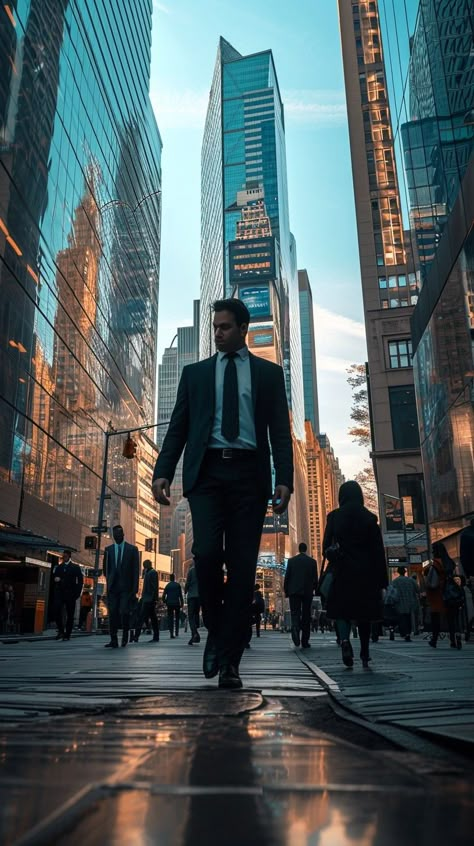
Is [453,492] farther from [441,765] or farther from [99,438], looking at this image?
[99,438]

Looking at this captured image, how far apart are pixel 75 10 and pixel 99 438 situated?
2736 cm

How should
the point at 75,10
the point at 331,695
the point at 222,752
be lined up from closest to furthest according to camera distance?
1. the point at 222,752
2. the point at 331,695
3. the point at 75,10

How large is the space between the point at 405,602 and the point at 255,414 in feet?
45.8

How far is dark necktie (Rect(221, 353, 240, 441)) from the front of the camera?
4191 mm

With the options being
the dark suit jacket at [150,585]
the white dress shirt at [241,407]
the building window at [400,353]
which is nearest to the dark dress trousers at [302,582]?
the dark suit jacket at [150,585]

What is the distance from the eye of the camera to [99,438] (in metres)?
49.2

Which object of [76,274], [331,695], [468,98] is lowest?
[331,695]

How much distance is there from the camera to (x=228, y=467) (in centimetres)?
414

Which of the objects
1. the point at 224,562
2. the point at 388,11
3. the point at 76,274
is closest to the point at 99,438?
the point at 76,274

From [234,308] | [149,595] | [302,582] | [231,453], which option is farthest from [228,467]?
[149,595]

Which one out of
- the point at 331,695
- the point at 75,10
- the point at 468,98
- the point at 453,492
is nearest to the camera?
the point at 331,695

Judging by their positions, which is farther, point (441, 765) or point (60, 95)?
point (60, 95)

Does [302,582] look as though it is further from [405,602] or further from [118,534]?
[405,602]

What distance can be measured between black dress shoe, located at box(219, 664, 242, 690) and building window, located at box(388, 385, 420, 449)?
43274mm
